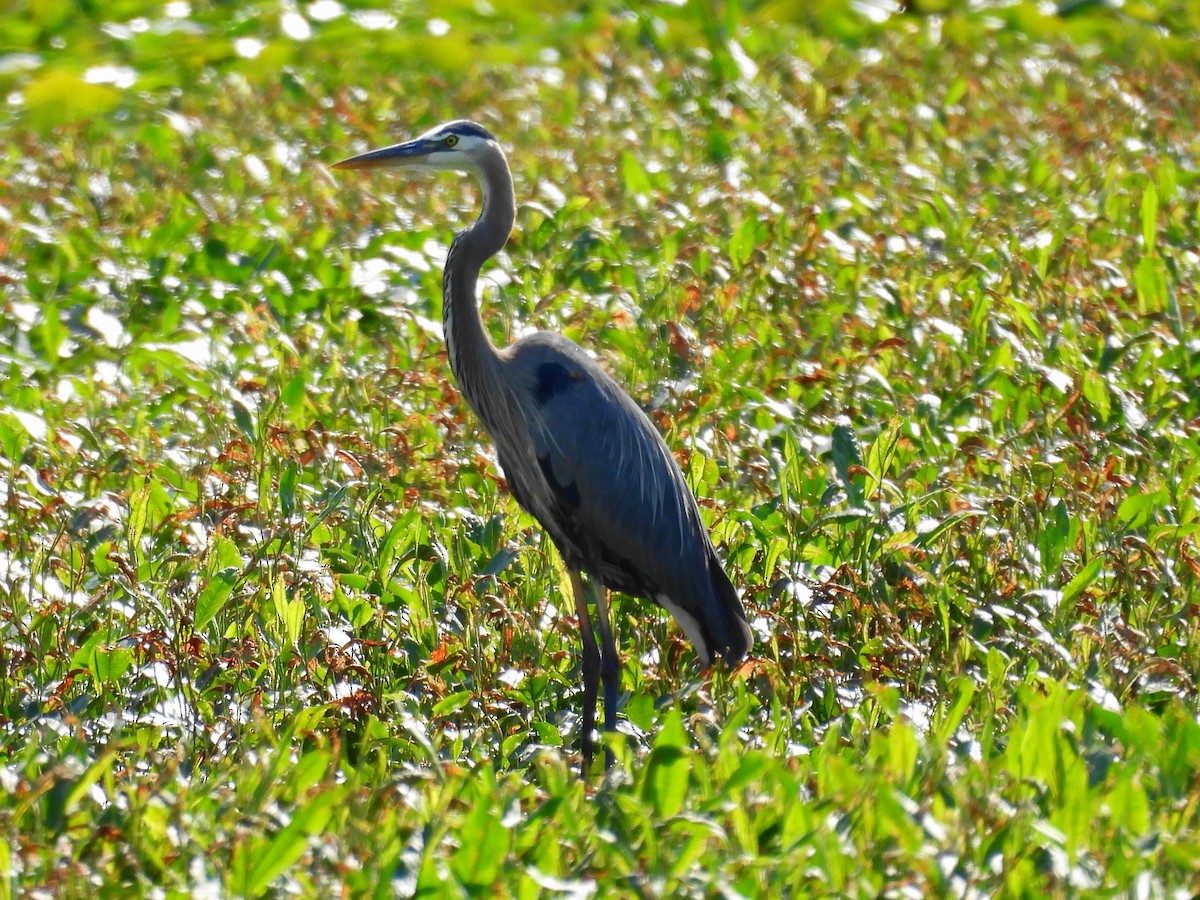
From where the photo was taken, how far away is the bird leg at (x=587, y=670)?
4297mm

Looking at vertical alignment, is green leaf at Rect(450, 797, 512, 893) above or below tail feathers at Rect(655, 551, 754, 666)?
above

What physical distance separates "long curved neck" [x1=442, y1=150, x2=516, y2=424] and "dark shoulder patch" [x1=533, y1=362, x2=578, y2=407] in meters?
0.13

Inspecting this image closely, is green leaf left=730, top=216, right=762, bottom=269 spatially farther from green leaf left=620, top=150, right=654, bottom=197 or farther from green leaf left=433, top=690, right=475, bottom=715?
green leaf left=433, top=690, right=475, bottom=715

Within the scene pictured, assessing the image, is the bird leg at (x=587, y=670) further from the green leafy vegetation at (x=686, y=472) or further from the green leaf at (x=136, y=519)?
the green leaf at (x=136, y=519)

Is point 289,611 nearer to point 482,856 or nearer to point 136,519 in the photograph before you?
point 136,519

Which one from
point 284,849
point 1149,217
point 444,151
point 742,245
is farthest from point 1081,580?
point 1149,217

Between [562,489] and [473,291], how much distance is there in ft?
1.86

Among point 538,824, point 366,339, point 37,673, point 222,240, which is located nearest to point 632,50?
point 222,240

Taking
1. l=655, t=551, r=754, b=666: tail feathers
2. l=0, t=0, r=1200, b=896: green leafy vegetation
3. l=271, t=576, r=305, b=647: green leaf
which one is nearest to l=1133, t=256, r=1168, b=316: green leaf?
l=0, t=0, r=1200, b=896: green leafy vegetation

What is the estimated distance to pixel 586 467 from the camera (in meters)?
4.58

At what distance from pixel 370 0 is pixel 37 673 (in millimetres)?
8321

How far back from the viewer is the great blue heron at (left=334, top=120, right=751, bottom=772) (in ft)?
14.8

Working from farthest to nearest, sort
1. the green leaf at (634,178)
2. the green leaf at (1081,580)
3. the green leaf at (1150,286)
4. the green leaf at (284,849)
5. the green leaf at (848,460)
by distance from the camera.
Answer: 1. the green leaf at (634,178)
2. the green leaf at (1150,286)
3. the green leaf at (848,460)
4. the green leaf at (1081,580)
5. the green leaf at (284,849)

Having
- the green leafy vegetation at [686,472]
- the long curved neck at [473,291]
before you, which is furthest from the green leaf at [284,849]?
the long curved neck at [473,291]
